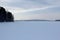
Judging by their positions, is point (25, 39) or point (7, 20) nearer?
point (25, 39)

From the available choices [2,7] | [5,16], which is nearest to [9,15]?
[5,16]

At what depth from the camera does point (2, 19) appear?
1166 inches

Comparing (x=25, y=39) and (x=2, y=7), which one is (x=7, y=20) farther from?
(x=25, y=39)

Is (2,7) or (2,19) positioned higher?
(2,7)

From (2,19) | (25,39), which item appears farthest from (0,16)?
(25,39)

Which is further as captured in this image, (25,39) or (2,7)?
(2,7)

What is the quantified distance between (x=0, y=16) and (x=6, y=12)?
5.00 ft

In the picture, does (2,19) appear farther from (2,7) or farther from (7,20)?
(2,7)

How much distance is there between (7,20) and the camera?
97.5 ft

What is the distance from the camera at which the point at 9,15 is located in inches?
1172

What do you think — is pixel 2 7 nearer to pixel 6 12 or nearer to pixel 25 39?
pixel 6 12

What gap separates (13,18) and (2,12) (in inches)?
106

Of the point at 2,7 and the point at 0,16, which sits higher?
the point at 2,7

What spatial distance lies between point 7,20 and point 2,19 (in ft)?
3.44
